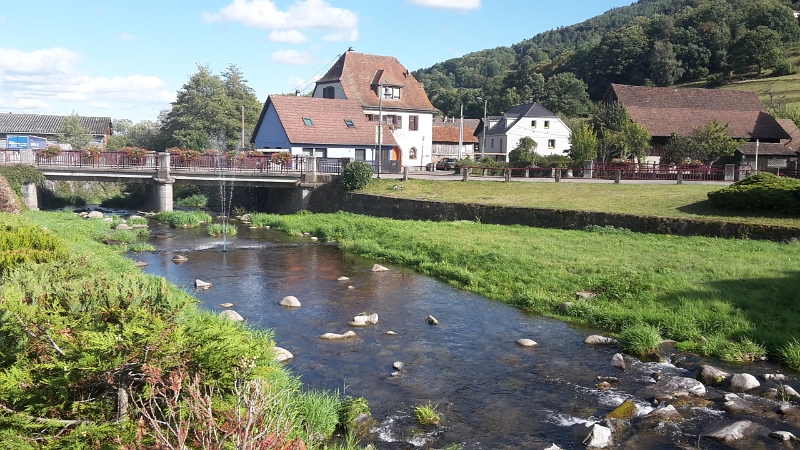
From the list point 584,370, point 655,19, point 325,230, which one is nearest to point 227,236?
point 325,230

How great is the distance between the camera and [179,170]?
131 ft

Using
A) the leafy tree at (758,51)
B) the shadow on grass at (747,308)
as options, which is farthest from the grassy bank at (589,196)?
the leafy tree at (758,51)

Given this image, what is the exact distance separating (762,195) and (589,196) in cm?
1025

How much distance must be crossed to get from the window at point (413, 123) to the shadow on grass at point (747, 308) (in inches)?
2021

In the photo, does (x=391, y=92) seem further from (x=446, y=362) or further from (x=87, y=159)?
(x=446, y=362)

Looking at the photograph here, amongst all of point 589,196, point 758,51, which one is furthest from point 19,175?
point 758,51

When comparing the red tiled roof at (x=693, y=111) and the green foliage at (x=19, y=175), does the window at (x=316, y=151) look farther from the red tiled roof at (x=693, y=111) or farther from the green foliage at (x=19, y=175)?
the red tiled roof at (x=693, y=111)

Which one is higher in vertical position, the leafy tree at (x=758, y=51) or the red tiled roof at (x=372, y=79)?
the leafy tree at (x=758, y=51)

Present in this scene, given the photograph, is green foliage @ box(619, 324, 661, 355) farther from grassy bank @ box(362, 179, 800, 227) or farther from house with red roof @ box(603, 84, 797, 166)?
house with red roof @ box(603, 84, 797, 166)

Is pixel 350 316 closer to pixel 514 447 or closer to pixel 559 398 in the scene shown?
pixel 559 398

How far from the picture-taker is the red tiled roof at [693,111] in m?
61.7

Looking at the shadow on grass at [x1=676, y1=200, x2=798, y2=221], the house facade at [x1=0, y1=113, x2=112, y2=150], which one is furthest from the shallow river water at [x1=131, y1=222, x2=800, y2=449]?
the house facade at [x1=0, y1=113, x2=112, y2=150]

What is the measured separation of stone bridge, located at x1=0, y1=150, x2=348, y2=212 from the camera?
1485 inches

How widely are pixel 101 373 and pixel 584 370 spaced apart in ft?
Answer: 31.0
